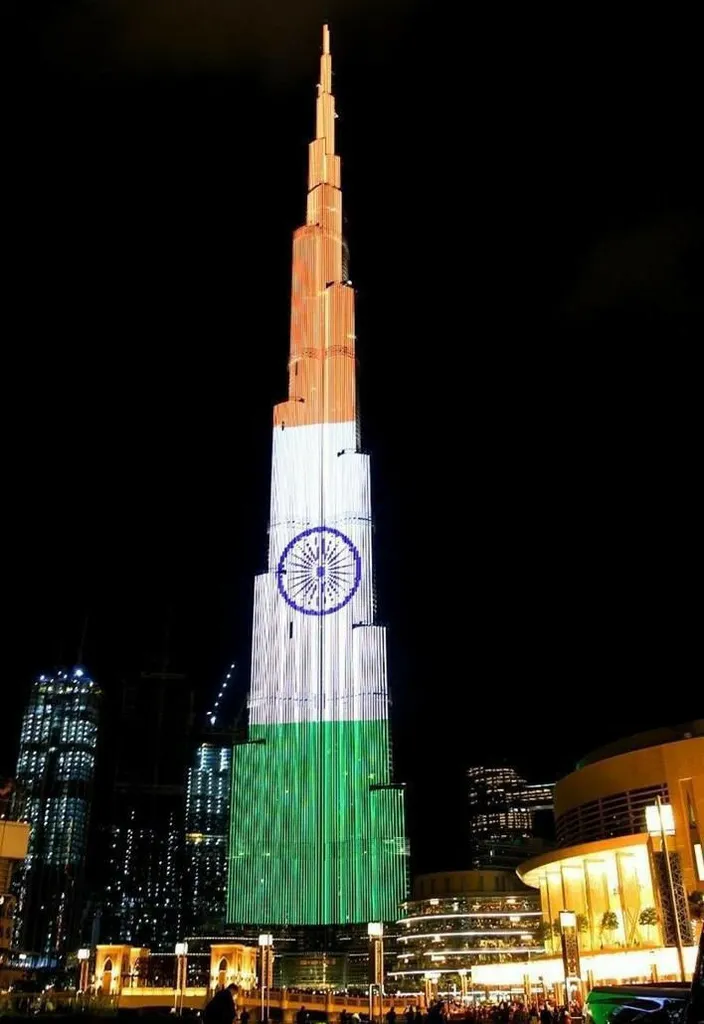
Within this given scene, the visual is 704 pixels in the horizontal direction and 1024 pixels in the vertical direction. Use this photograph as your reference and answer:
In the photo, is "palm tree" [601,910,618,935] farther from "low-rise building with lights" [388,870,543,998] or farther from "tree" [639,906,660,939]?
"low-rise building with lights" [388,870,543,998]

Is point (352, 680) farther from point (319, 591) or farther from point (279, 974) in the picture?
point (279, 974)

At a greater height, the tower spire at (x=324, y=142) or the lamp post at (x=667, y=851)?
the tower spire at (x=324, y=142)

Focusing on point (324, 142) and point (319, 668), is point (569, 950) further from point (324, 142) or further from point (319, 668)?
point (324, 142)

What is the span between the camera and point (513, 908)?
77.1 metres

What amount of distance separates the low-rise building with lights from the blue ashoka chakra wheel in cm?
2337

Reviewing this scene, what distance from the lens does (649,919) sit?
39219 mm

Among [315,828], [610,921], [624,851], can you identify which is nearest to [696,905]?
[624,851]

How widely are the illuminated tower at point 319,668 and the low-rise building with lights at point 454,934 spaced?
640cm

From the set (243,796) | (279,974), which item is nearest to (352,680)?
(243,796)

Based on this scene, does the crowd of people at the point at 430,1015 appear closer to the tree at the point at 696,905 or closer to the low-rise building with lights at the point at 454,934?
the tree at the point at 696,905

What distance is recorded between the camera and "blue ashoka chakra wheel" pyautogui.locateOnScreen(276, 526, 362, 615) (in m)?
74.6

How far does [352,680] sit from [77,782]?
12329 centimetres

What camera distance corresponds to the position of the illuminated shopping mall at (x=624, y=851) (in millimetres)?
38188

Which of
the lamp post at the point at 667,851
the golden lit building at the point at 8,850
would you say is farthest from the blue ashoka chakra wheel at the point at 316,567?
the lamp post at the point at 667,851
